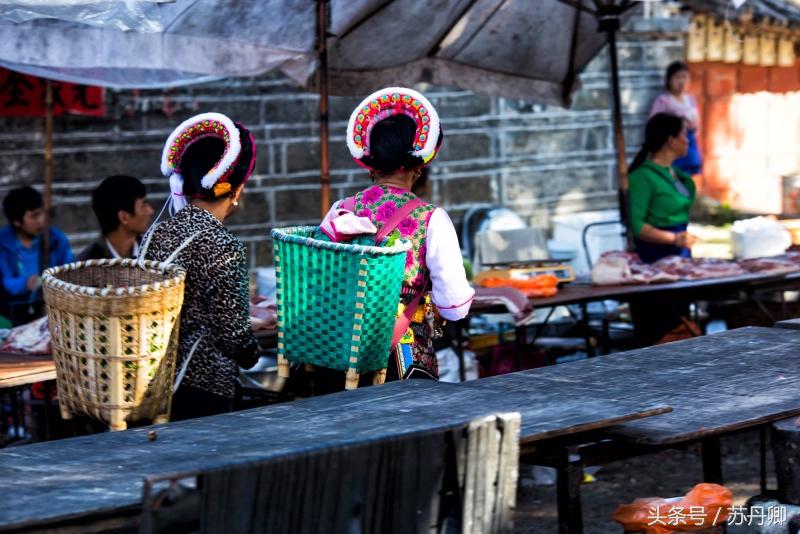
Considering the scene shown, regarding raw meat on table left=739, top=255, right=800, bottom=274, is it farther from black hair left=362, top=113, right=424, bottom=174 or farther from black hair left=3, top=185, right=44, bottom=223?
black hair left=3, top=185, right=44, bottom=223

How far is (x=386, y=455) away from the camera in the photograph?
9.65ft

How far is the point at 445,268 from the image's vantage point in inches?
183

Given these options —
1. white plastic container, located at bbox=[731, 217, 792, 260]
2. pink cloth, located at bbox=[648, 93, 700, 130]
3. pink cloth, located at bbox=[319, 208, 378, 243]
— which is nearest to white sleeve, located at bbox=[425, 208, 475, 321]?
pink cloth, located at bbox=[319, 208, 378, 243]

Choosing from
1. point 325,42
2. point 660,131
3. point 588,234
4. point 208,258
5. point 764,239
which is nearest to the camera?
point 208,258

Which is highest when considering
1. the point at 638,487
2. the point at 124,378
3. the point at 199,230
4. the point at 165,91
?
the point at 165,91

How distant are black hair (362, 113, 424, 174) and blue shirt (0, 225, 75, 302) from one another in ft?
11.8

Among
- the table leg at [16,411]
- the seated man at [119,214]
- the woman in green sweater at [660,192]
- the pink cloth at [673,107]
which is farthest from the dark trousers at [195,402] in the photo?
the pink cloth at [673,107]

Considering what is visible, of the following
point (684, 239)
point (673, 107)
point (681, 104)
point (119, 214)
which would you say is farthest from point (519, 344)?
point (681, 104)

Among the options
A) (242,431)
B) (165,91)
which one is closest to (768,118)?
(165,91)

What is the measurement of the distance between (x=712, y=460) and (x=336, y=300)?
1692mm

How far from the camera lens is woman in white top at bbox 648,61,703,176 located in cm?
1153

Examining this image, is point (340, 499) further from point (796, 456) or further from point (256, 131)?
point (256, 131)

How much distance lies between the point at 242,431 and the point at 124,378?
2.44 feet

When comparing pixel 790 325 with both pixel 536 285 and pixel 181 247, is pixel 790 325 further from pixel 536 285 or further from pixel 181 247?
pixel 181 247
